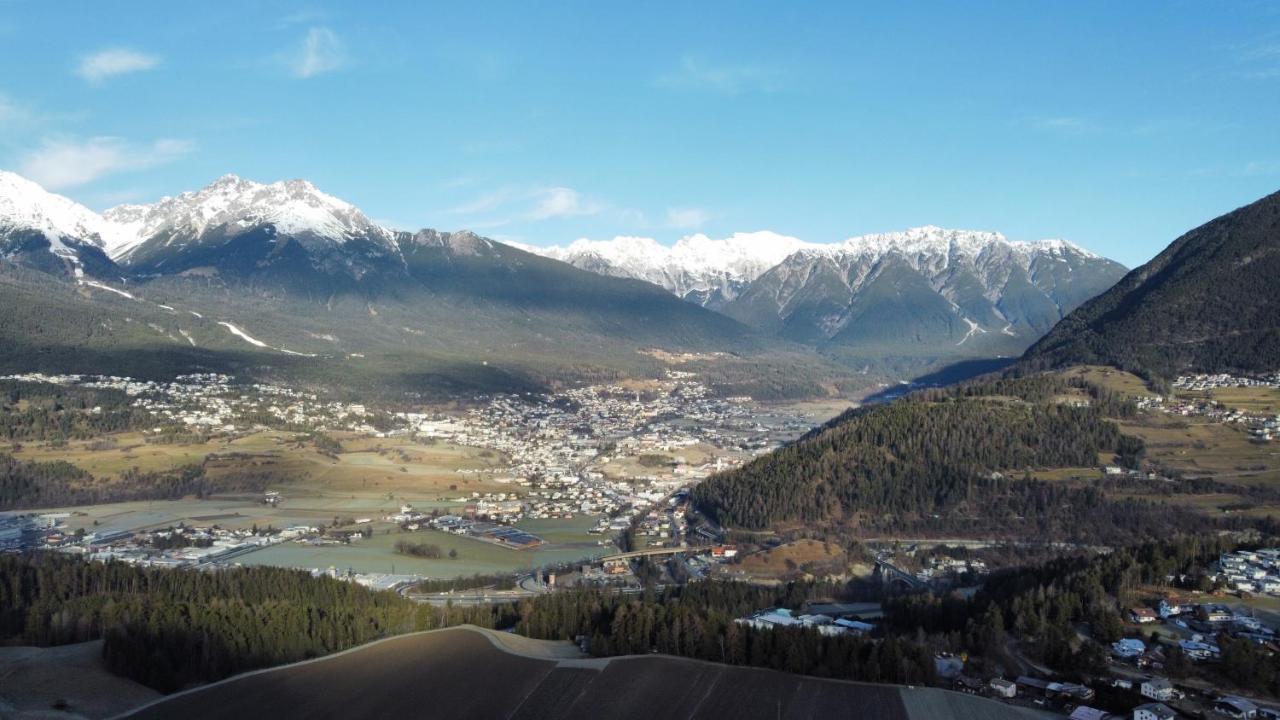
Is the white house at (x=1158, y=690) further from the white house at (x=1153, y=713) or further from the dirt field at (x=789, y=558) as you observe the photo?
the dirt field at (x=789, y=558)

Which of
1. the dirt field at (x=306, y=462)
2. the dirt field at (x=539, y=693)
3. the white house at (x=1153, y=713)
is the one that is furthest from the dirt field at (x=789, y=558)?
the dirt field at (x=306, y=462)

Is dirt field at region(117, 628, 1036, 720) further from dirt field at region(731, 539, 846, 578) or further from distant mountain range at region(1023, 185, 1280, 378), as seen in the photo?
distant mountain range at region(1023, 185, 1280, 378)

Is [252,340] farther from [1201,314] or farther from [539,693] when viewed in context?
[539,693]

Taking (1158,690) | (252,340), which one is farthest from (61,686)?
(252,340)

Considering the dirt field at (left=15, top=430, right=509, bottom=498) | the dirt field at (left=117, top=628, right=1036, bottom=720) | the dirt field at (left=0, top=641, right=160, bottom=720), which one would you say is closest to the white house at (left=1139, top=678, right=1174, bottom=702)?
the dirt field at (left=117, top=628, right=1036, bottom=720)

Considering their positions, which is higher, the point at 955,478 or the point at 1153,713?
the point at 955,478

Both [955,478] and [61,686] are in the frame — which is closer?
[61,686]

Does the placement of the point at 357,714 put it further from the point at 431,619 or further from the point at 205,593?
the point at 205,593
